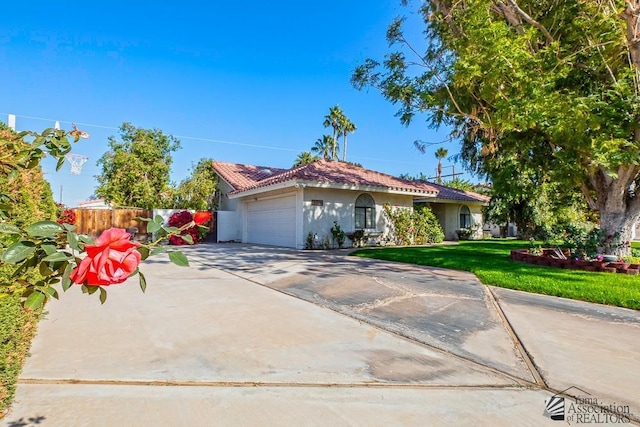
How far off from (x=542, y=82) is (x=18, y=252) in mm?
9766

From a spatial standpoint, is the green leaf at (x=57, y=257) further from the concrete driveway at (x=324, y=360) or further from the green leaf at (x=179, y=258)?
the concrete driveway at (x=324, y=360)

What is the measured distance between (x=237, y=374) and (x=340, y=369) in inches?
39.2

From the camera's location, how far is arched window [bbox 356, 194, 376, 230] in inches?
711

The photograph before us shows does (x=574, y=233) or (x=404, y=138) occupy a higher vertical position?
(x=404, y=138)

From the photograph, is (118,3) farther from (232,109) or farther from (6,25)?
(232,109)

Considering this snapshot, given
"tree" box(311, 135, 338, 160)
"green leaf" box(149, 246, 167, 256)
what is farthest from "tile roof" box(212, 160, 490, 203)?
"tree" box(311, 135, 338, 160)

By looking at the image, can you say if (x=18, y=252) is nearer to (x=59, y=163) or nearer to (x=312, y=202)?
(x=59, y=163)

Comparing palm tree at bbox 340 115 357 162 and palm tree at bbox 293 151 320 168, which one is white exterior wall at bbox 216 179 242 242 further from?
palm tree at bbox 340 115 357 162

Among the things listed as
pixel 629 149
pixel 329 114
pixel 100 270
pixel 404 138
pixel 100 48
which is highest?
pixel 329 114

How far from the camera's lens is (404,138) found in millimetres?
13000

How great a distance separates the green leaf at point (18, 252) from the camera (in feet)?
3.72

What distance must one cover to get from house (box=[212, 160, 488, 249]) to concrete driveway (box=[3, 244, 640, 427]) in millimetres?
9728

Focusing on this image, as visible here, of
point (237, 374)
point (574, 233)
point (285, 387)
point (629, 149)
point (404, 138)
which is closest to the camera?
point (285, 387)

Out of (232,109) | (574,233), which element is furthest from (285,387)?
(232,109)
